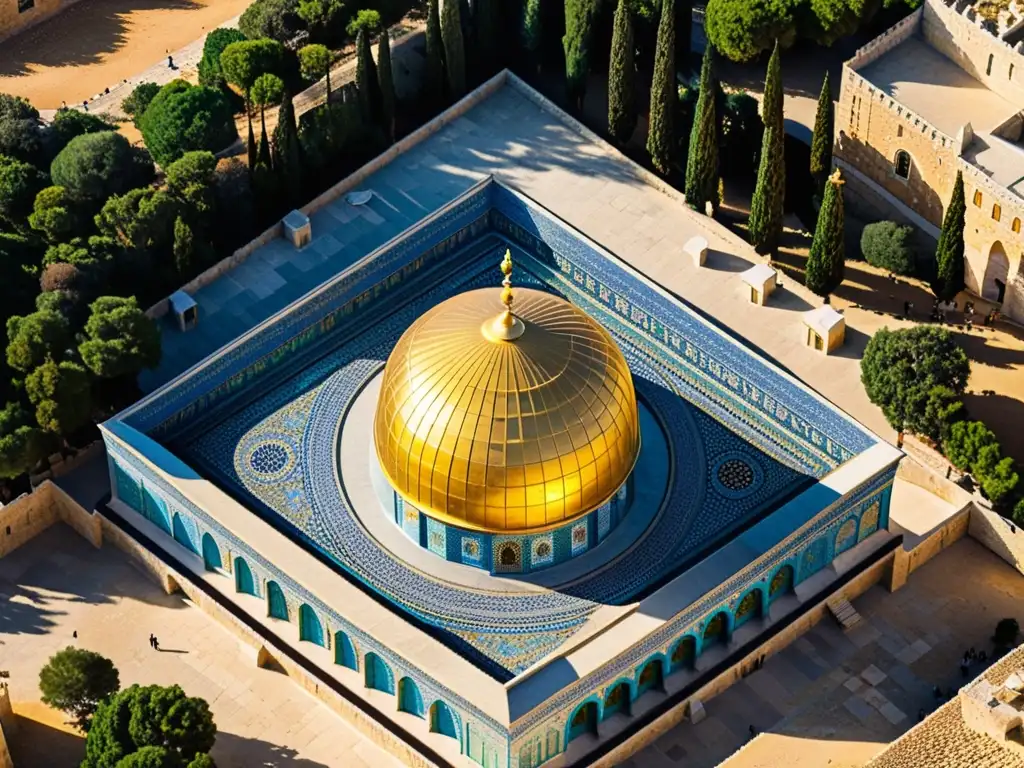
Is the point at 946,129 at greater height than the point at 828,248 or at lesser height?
greater

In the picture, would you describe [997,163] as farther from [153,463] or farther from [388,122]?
[153,463]

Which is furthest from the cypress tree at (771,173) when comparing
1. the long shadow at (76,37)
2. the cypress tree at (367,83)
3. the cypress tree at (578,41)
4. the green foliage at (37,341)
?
the long shadow at (76,37)

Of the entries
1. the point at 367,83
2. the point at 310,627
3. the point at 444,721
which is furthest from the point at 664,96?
the point at 444,721

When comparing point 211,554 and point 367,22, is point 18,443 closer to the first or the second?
point 211,554

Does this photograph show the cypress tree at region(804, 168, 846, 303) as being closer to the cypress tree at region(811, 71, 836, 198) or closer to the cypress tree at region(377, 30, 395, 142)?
the cypress tree at region(811, 71, 836, 198)

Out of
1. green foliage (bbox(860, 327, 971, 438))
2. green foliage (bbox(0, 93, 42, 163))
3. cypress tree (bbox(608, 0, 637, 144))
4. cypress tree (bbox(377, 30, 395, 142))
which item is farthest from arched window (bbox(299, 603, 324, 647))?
cypress tree (bbox(608, 0, 637, 144))

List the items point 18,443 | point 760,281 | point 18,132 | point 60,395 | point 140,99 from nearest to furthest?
point 18,443
point 60,395
point 760,281
point 18,132
point 140,99

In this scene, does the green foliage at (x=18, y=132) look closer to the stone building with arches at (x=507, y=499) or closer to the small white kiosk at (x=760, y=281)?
the stone building with arches at (x=507, y=499)
